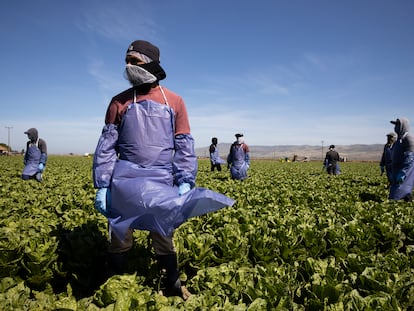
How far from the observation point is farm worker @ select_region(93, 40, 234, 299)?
7.84 feet

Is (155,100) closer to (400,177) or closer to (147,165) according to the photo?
(147,165)

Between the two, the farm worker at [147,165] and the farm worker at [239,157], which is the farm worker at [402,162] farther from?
the farm worker at [147,165]

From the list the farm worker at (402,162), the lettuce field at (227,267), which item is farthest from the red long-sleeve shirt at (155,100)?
the farm worker at (402,162)

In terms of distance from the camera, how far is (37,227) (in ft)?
13.1

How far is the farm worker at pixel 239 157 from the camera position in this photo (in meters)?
11.5

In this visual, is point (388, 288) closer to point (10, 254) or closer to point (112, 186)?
point (112, 186)

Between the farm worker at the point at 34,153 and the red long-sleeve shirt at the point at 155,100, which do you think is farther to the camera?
the farm worker at the point at 34,153

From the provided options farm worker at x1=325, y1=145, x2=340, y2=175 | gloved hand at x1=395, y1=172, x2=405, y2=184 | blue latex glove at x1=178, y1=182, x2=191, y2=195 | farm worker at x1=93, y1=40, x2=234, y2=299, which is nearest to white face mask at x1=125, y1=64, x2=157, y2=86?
farm worker at x1=93, y1=40, x2=234, y2=299

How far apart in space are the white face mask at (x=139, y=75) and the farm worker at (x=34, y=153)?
338 inches

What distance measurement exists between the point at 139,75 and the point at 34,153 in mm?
8889

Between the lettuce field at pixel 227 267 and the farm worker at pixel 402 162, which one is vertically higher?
the farm worker at pixel 402 162

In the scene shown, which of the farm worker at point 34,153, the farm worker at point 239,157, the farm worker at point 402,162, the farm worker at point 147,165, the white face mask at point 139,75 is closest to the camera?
the farm worker at point 147,165

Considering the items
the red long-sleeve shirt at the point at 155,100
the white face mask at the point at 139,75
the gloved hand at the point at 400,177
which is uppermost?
the white face mask at the point at 139,75

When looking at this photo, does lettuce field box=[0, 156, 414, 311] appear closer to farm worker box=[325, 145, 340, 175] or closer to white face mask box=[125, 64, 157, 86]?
white face mask box=[125, 64, 157, 86]
